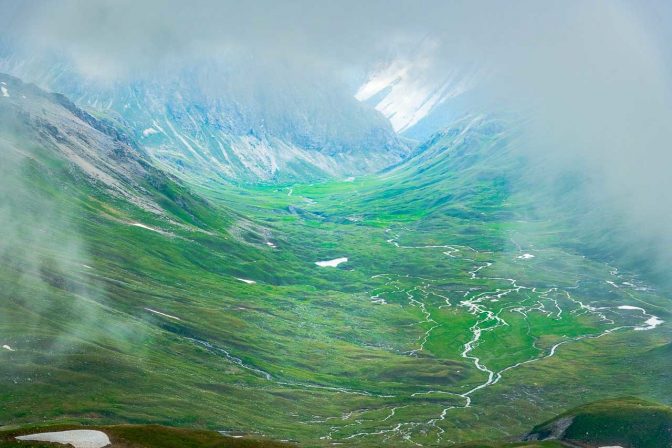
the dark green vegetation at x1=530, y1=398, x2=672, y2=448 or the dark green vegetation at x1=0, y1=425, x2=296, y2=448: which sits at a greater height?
the dark green vegetation at x1=530, y1=398, x2=672, y2=448

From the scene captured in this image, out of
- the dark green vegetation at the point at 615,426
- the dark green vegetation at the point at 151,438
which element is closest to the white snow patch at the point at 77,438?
the dark green vegetation at the point at 151,438

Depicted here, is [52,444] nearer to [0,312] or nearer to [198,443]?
[198,443]

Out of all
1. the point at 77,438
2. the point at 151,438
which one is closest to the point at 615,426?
the point at 151,438

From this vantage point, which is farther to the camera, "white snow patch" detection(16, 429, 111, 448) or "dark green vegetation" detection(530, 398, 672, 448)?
"dark green vegetation" detection(530, 398, 672, 448)

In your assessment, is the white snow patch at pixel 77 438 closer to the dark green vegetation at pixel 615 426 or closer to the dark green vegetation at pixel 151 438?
the dark green vegetation at pixel 151 438

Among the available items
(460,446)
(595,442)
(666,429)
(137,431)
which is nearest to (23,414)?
(137,431)

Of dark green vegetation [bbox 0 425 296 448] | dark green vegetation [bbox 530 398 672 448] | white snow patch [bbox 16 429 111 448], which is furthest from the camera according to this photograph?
dark green vegetation [bbox 530 398 672 448]

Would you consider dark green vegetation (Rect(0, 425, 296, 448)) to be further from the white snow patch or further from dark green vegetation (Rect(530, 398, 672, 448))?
dark green vegetation (Rect(530, 398, 672, 448))

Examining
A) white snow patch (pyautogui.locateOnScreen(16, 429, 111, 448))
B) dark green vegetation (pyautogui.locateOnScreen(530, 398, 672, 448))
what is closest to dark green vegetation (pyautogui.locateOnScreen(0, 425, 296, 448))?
white snow patch (pyautogui.locateOnScreen(16, 429, 111, 448))
